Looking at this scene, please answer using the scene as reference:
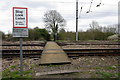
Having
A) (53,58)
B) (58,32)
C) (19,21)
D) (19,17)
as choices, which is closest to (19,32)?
(19,21)

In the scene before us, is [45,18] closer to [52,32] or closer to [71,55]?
[52,32]

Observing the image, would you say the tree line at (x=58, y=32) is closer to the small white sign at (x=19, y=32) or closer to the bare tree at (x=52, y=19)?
the bare tree at (x=52, y=19)

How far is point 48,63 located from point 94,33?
2275cm

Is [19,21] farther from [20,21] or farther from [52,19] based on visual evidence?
[52,19]

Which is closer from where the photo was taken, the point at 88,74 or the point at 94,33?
the point at 88,74

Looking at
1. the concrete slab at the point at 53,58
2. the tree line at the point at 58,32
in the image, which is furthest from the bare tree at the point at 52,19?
the concrete slab at the point at 53,58

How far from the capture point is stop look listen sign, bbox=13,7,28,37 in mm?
3959

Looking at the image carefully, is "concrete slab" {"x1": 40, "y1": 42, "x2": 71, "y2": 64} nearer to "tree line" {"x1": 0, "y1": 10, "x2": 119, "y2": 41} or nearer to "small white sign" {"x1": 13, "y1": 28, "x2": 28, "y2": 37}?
"small white sign" {"x1": 13, "y1": 28, "x2": 28, "y2": 37}

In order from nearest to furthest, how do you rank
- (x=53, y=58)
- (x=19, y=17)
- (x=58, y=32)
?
(x=19, y=17)
(x=53, y=58)
(x=58, y=32)

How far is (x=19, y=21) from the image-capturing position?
13.2 feet

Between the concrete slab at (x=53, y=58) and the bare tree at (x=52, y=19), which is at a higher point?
the bare tree at (x=52, y=19)

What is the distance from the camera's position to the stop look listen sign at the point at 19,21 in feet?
13.0

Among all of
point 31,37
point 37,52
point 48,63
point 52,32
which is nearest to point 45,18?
point 52,32

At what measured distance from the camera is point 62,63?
5.33m
